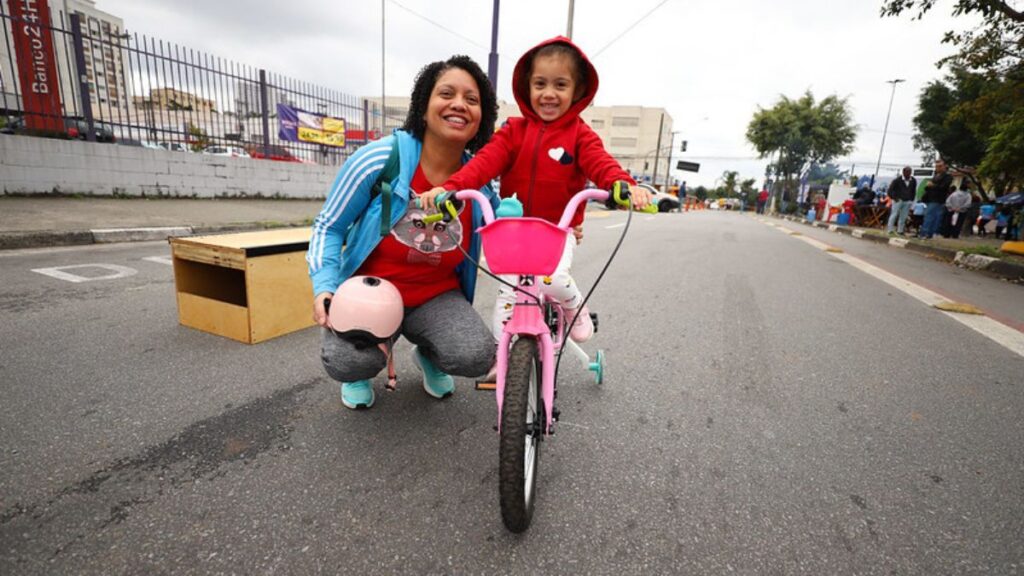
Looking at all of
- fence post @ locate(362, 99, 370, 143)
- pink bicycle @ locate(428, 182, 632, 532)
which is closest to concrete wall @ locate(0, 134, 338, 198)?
fence post @ locate(362, 99, 370, 143)

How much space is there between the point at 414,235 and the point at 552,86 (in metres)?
0.85

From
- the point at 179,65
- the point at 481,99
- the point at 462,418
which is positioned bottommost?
the point at 462,418

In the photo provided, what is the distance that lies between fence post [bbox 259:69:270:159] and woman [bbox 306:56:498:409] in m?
10.8

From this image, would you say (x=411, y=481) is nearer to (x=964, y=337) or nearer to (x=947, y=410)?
(x=947, y=410)

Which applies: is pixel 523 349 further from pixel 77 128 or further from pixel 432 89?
pixel 77 128

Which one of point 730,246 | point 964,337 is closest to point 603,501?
point 964,337

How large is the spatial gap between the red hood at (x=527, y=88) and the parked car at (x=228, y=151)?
35.6 feet

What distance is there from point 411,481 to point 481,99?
61.9 inches

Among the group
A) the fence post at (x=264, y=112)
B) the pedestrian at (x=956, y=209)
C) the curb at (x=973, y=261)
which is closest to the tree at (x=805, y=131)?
the pedestrian at (x=956, y=209)

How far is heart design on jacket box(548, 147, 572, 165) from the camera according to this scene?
199 centimetres

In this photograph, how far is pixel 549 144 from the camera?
202cm

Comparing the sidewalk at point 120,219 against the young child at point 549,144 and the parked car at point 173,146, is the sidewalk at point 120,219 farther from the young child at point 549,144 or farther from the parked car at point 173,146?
the young child at point 549,144

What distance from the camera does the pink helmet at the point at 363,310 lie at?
1.79 metres

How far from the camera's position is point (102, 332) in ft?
9.57
